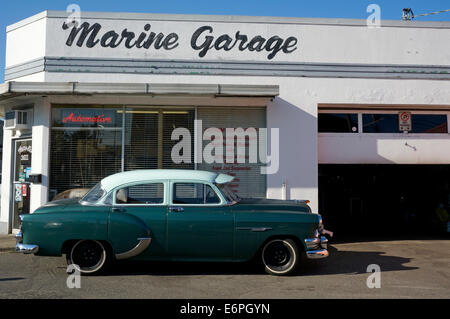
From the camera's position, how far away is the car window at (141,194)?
245 inches

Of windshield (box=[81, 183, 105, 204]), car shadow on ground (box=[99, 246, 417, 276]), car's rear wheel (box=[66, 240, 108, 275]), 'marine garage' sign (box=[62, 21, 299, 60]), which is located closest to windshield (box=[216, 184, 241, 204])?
car shadow on ground (box=[99, 246, 417, 276])

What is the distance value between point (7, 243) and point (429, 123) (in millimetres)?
10977

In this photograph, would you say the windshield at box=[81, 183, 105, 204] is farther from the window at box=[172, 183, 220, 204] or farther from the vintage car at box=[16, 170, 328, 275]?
the window at box=[172, 183, 220, 204]

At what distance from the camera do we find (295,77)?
399 inches

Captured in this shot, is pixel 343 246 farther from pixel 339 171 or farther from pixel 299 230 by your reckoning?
pixel 339 171

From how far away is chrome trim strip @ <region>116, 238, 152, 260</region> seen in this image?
234 inches

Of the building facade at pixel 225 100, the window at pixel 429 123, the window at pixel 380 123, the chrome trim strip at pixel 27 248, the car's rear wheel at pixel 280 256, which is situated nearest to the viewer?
the chrome trim strip at pixel 27 248

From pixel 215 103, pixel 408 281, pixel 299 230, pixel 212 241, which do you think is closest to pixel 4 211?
pixel 215 103

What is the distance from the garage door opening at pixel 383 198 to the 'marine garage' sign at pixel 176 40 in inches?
202

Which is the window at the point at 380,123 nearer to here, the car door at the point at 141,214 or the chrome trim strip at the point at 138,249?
the car door at the point at 141,214

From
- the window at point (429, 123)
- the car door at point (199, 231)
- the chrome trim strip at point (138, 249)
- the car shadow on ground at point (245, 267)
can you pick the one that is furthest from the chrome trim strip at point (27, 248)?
the window at point (429, 123)

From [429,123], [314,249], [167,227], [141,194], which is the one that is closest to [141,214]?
[141,194]

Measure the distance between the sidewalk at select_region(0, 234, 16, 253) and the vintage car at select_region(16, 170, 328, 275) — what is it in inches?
116

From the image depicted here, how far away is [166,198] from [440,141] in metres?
7.93
